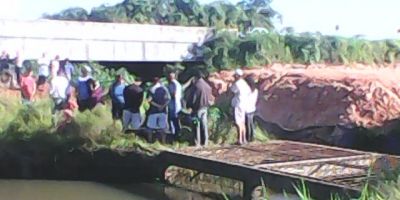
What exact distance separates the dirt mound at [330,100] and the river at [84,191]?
216 inches

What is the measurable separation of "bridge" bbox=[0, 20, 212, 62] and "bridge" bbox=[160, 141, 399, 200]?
13.3 m

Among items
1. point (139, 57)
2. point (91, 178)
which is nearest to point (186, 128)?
point (91, 178)

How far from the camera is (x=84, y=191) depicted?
43.8ft

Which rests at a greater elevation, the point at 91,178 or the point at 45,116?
the point at 45,116

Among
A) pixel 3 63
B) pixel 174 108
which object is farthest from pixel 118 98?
pixel 3 63

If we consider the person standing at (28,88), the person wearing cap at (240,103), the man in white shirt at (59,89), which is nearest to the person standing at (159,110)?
the person wearing cap at (240,103)

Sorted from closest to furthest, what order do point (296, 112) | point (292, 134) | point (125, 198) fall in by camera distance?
point (125, 198)
point (292, 134)
point (296, 112)

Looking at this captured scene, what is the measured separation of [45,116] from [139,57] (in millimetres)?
15095

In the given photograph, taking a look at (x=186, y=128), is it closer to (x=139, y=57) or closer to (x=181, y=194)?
(x=181, y=194)

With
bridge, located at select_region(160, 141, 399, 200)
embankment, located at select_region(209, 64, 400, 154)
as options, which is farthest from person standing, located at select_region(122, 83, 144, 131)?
embankment, located at select_region(209, 64, 400, 154)

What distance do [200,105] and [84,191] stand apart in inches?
96.1

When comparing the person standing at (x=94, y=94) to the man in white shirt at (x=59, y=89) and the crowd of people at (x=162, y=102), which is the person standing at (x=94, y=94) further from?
the man in white shirt at (x=59, y=89)

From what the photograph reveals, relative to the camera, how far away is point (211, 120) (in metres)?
15.3

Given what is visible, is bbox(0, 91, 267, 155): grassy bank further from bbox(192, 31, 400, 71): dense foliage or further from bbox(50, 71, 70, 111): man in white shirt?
bbox(192, 31, 400, 71): dense foliage
